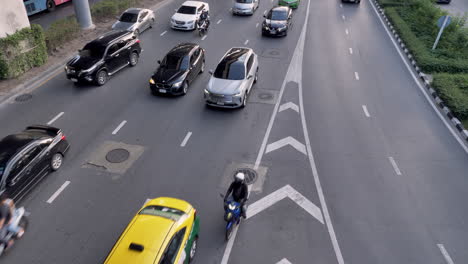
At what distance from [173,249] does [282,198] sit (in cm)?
447

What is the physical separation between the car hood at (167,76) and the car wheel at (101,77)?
9.63ft

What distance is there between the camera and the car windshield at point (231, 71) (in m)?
15.5

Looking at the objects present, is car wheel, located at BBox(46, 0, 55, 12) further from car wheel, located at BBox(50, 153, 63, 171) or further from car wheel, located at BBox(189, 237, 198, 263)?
car wheel, located at BBox(189, 237, 198, 263)

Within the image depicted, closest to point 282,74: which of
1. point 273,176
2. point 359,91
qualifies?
point 359,91

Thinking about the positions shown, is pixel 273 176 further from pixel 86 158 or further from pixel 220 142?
pixel 86 158

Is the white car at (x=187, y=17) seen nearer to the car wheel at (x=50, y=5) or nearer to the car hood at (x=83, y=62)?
the car hood at (x=83, y=62)

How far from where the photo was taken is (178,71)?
16.2m

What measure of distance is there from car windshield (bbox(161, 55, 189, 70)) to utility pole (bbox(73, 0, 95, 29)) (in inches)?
395

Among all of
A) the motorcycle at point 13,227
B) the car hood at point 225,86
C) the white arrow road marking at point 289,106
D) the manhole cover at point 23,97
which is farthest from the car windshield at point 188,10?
the motorcycle at point 13,227

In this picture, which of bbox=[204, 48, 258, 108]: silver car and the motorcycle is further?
bbox=[204, 48, 258, 108]: silver car

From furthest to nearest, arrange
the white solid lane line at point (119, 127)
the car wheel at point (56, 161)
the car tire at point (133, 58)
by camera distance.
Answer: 1. the car tire at point (133, 58)
2. the white solid lane line at point (119, 127)
3. the car wheel at point (56, 161)

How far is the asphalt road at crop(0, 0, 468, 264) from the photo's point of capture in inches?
364

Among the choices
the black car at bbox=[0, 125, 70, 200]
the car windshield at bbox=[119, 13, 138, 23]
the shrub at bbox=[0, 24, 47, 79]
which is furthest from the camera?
the car windshield at bbox=[119, 13, 138, 23]

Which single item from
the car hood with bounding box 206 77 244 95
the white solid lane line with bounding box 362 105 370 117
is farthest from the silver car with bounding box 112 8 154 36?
the white solid lane line with bounding box 362 105 370 117
